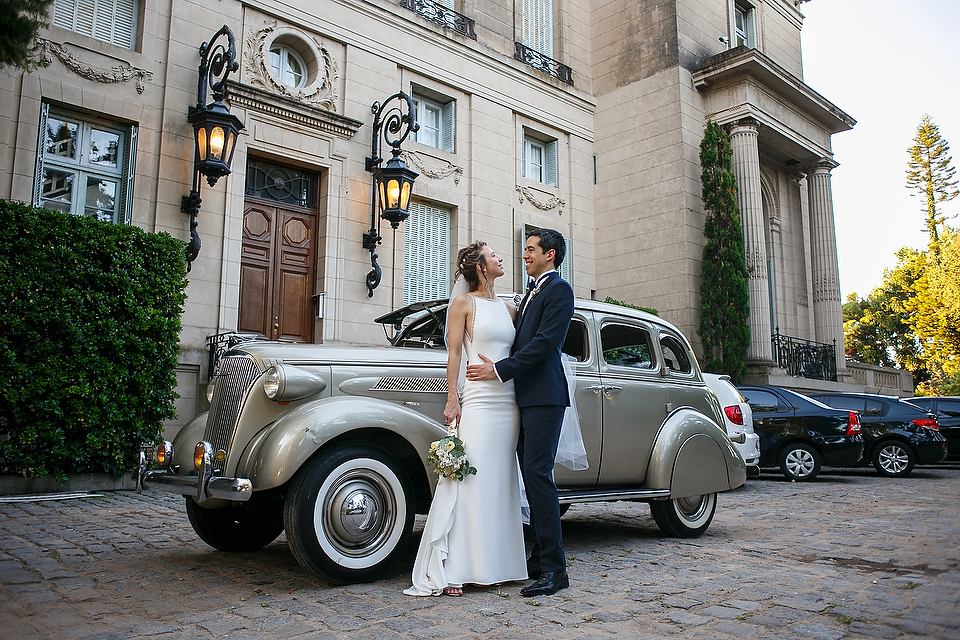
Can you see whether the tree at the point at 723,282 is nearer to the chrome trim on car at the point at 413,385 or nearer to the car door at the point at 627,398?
the car door at the point at 627,398

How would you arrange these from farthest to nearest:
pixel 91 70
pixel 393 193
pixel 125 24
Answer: pixel 393 193
pixel 125 24
pixel 91 70

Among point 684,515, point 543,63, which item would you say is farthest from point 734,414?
point 543,63

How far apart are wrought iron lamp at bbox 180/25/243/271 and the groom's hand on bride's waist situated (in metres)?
7.50

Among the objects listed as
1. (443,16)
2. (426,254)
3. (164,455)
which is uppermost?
(443,16)

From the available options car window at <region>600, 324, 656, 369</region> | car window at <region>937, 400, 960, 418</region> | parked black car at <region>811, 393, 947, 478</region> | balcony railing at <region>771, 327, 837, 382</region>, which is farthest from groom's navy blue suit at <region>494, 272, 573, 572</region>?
balcony railing at <region>771, 327, 837, 382</region>

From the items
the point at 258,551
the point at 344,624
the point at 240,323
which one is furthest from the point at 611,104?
the point at 344,624

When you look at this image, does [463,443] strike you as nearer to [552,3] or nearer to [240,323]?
[240,323]

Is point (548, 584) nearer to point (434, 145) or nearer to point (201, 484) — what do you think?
point (201, 484)

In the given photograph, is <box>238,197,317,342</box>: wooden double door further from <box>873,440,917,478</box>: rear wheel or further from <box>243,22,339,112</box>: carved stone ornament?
<box>873,440,917,478</box>: rear wheel

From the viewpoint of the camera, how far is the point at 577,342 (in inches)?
234

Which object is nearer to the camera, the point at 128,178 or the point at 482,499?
the point at 482,499

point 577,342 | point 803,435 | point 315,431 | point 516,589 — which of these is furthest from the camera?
point 803,435

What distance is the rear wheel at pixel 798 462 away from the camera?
12483 millimetres

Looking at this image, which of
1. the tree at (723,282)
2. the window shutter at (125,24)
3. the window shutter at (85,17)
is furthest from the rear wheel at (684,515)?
the tree at (723,282)
